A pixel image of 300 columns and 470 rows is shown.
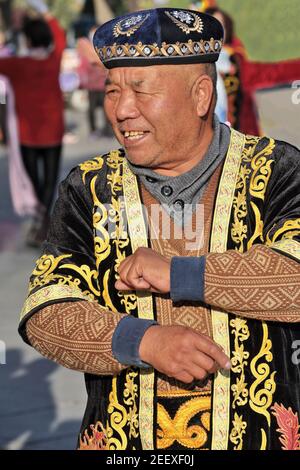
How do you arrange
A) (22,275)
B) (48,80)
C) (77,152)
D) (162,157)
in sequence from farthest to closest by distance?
(77,152)
(48,80)
(22,275)
(162,157)

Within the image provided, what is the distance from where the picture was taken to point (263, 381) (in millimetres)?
2682

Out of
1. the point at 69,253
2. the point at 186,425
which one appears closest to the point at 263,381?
the point at 186,425

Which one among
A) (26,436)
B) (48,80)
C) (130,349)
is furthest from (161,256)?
(48,80)

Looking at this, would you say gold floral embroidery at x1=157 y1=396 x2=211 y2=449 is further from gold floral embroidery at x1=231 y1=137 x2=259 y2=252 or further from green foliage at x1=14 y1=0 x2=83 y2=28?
→ green foliage at x1=14 y1=0 x2=83 y2=28

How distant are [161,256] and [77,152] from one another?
14153mm

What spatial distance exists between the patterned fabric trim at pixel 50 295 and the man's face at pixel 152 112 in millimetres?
329

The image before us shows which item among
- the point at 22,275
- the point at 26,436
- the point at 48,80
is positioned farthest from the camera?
the point at 48,80

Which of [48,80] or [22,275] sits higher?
[48,80]

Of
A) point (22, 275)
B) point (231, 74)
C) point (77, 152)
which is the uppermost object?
point (231, 74)

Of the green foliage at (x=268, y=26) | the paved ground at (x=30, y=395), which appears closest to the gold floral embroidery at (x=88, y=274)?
the paved ground at (x=30, y=395)

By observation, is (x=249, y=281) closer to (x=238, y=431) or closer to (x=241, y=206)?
(x=241, y=206)

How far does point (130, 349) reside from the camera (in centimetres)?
245

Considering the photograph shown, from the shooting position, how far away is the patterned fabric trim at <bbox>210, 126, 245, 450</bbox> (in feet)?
8.74

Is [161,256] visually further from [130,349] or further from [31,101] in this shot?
[31,101]
